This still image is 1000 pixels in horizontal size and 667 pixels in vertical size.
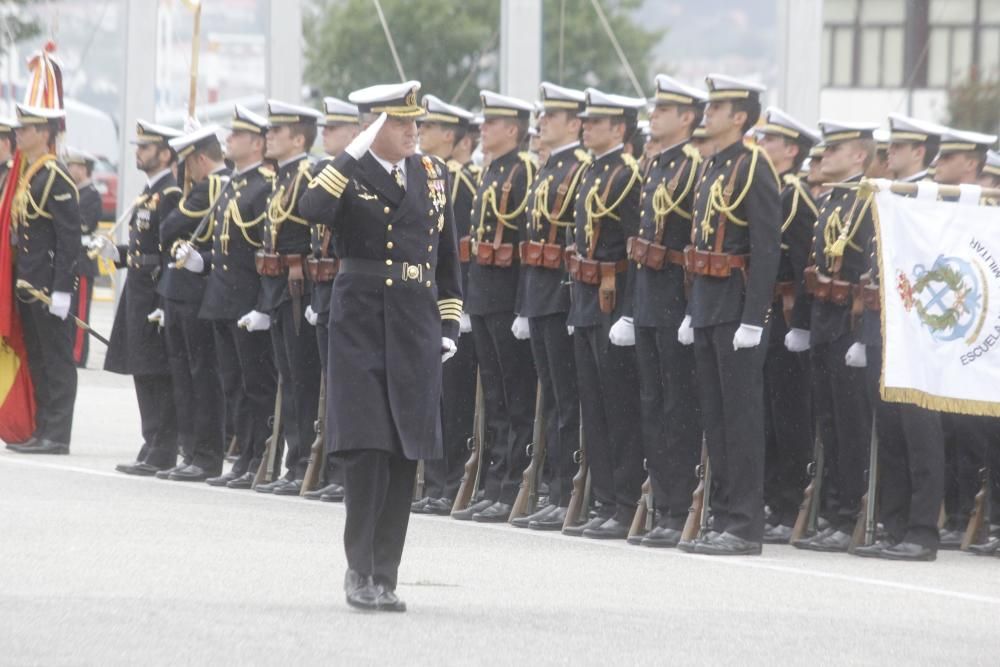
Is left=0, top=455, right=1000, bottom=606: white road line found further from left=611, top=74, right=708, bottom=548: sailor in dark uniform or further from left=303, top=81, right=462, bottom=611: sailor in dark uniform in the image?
left=303, top=81, right=462, bottom=611: sailor in dark uniform

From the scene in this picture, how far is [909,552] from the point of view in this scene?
10.7 metres

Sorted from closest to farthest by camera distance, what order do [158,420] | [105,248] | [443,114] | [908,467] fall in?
[908,467] < [443,114] < [158,420] < [105,248]

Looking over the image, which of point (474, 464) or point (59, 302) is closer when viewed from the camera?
point (474, 464)

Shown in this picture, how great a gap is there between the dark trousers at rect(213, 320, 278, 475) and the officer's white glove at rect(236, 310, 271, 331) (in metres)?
0.19

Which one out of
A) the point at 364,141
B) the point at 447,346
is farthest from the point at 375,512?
the point at 364,141

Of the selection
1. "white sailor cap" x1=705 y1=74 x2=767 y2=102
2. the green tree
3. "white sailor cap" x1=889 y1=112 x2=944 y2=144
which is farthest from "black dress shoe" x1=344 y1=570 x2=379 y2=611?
the green tree

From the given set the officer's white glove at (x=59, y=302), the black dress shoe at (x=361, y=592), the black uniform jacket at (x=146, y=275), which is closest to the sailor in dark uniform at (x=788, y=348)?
the black dress shoe at (x=361, y=592)

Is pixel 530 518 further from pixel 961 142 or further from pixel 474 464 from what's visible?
pixel 961 142

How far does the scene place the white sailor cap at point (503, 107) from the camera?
12.0 metres

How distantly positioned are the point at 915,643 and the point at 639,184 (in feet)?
11.9

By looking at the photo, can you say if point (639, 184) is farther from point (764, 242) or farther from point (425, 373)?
point (425, 373)

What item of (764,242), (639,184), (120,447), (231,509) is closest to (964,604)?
(764,242)

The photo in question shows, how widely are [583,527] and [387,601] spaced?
3.05 m

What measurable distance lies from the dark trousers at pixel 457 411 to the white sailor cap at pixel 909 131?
273cm
